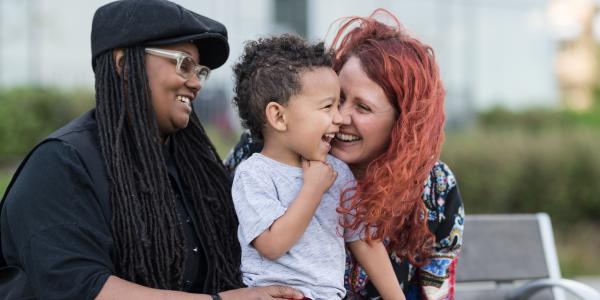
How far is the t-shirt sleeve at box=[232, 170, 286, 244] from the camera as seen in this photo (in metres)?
2.47

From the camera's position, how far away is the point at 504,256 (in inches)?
163

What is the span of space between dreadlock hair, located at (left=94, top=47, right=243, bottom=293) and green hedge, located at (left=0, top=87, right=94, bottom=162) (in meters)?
6.19

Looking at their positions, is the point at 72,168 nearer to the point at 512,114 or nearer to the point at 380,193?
the point at 380,193

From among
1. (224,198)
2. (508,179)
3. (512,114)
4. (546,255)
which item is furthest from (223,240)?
(512,114)

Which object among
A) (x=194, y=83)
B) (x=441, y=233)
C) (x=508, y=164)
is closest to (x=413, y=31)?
(x=508, y=164)

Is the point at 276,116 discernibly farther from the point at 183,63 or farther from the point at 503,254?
the point at 503,254

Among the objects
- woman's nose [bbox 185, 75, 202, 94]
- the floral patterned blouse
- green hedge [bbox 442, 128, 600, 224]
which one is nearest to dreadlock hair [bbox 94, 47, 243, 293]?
woman's nose [bbox 185, 75, 202, 94]

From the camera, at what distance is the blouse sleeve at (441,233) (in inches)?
126

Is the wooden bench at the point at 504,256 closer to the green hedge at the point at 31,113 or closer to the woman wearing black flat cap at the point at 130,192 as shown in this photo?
the woman wearing black flat cap at the point at 130,192

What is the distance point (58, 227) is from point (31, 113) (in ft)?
22.0

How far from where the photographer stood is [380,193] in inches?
106

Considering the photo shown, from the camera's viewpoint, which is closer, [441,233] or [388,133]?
[388,133]

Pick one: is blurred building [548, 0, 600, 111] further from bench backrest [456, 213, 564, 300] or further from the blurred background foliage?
bench backrest [456, 213, 564, 300]

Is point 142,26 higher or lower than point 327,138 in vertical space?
higher
